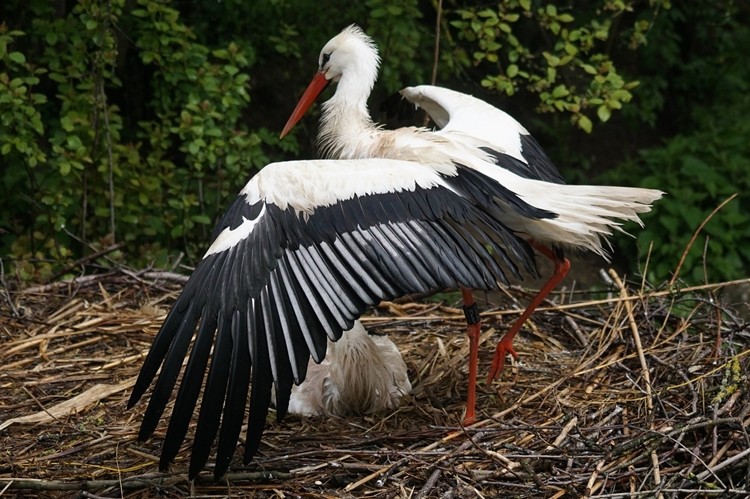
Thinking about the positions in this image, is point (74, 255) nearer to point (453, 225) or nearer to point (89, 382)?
point (89, 382)

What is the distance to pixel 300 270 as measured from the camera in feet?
13.1

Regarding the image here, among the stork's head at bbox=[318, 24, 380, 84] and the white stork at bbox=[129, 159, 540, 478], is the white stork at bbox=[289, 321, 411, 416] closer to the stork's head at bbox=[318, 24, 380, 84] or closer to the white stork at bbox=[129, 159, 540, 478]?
the white stork at bbox=[129, 159, 540, 478]

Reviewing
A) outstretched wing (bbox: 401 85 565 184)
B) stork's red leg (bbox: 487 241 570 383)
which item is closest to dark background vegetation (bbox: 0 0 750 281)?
outstretched wing (bbox: 401 85 565 184)

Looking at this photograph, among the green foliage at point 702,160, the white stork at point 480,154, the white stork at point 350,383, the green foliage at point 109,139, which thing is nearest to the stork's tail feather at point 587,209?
the white stork at point 480,154

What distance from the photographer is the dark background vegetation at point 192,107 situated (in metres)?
6.80

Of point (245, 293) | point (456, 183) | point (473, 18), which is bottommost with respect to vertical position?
point (245, 293)

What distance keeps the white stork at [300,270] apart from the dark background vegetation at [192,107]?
2.44 meters

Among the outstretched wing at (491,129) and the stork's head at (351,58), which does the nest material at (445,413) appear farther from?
the stork's head at (351,58)

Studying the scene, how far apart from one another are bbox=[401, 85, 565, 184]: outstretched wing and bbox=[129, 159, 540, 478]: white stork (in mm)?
511

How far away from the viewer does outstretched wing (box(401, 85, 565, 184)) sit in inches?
194

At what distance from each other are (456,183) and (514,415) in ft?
3.50

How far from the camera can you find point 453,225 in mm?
4273

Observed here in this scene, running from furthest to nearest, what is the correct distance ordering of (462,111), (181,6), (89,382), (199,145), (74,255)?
1. (181,6)
2. (74,255)
3. (199,145)
4. (462,111)
5. (89,382)

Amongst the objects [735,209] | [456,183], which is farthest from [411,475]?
[735,209]
